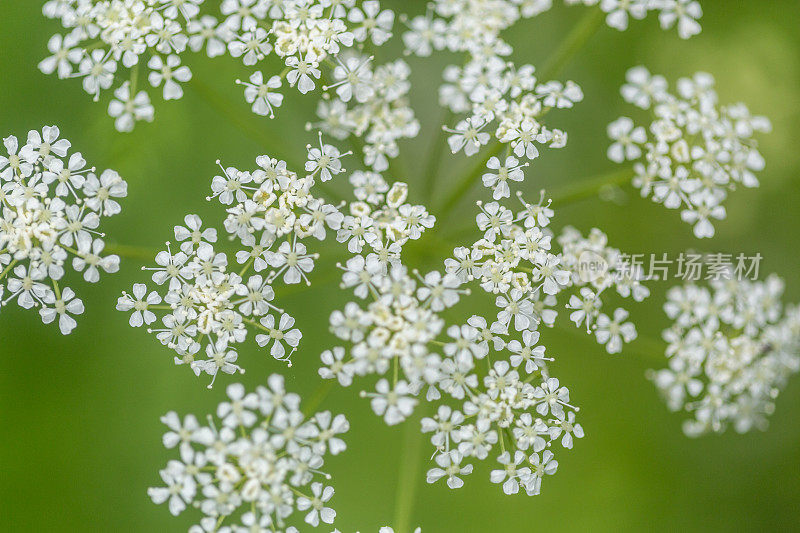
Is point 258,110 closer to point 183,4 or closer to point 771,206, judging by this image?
point 183,4

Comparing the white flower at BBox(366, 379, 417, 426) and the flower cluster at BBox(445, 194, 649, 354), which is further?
the flower cluster at BBox(445, 194, 649, 354)

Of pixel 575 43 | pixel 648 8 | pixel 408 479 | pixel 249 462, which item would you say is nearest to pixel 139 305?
pixel 249 462

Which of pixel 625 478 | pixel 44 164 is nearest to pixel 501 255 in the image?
pixel 44 164

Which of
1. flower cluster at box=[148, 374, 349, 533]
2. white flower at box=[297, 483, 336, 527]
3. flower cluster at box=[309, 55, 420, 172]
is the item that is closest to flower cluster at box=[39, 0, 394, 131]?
flower cluster at box=[309, 55, 420, 172]

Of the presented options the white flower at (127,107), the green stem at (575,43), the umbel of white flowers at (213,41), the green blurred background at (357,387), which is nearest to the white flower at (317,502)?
the green blurred background at (357,387)

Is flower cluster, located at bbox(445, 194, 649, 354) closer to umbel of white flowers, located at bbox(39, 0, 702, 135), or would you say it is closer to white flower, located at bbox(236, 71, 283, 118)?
umbel of white flowers, located at bbox(39, 0, 702, 135)

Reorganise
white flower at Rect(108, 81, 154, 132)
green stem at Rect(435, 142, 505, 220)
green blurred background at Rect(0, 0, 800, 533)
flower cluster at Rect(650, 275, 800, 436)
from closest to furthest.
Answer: white flower at Rect(108, 81, 154, 132) → green stem at Rect(435, 142, 505, 220) → flower cluster at Rect(650, 275, 800, 436) → green blurred background at Rect(0, 0, 800, 533)
